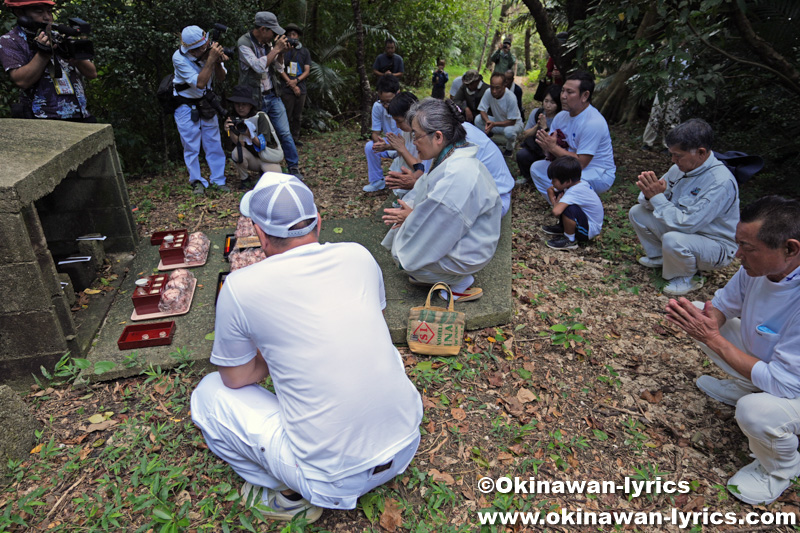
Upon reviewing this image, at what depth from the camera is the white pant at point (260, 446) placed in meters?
2.14

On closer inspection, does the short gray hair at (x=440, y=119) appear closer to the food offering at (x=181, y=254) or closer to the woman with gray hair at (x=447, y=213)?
the woman with gray hair at (x=447, y=213)

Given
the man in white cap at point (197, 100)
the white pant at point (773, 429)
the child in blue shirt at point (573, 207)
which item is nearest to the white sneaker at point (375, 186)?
the man in white cap at point (197, 100)

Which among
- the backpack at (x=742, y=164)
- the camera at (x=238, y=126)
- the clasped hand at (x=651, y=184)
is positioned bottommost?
the clasped hand at (x=651, y=184)

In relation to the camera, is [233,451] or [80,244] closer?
[233,451]

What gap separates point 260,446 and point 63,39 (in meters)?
4.63

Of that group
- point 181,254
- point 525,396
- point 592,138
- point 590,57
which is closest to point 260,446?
point 525,396

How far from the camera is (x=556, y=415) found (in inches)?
123

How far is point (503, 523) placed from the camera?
2467 millimetres

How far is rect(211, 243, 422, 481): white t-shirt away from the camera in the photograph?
199 cm

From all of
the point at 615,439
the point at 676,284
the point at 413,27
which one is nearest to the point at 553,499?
the point at 615,439

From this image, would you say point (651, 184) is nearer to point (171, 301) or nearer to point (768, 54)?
point (768, 54)

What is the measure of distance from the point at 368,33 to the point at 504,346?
9.38m

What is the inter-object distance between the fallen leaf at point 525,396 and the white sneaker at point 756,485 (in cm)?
113

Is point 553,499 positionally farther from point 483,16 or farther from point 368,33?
point 483,16
